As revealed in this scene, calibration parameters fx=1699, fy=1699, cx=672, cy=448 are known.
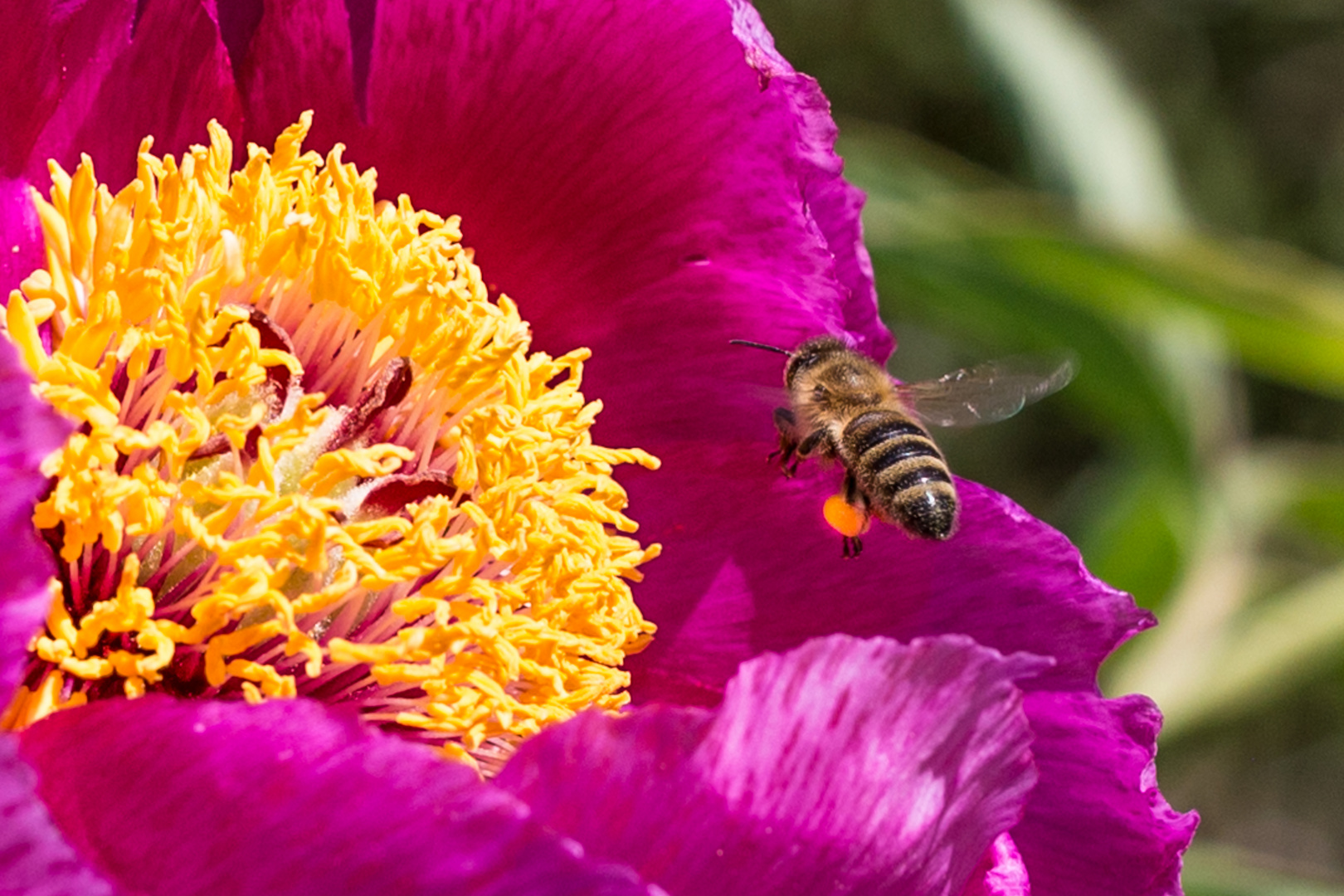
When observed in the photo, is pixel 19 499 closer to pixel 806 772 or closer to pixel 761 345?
pixel 806 772

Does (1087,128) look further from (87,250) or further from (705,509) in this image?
(87,250)

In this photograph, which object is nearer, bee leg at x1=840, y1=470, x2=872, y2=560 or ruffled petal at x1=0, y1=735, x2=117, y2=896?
ruffled petal at x1=0, y1=735, x2=117, y2=896

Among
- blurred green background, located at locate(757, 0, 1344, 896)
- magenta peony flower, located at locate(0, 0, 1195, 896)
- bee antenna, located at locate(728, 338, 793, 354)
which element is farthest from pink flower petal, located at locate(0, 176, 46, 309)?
blurred green background, located at locate(757, 0, 1344, 896)

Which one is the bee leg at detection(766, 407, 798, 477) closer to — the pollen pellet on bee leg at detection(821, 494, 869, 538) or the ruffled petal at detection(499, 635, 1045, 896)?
the pollen pellet on bee leg at detection(821, 494, 869, 538)

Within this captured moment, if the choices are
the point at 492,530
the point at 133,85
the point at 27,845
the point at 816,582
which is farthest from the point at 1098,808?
the point at 133,85

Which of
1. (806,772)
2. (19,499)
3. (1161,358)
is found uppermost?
(1161,358)

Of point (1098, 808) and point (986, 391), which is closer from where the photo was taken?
point (1098, 808)
